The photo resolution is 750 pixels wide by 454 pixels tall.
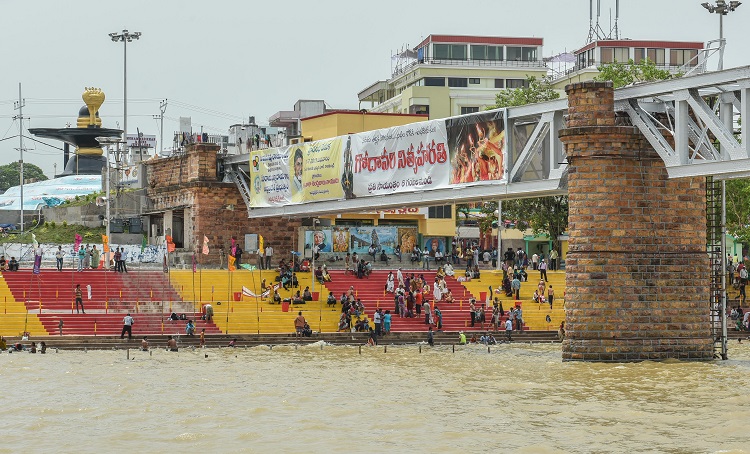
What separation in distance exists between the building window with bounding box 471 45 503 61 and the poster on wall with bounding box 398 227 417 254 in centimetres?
3941

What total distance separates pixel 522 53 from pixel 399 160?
190 feet

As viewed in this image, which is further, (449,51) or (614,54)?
(449,51)

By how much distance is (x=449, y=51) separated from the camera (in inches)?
4186

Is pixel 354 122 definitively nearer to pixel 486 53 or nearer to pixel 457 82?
pixel 457 82

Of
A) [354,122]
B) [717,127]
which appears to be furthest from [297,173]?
[717,127]

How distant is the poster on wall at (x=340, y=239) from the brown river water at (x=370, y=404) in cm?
2202

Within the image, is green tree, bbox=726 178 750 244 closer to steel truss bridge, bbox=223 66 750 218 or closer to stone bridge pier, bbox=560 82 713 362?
steel truss bridge, bbox=223 66 750 218

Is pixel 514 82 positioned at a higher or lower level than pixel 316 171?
higher

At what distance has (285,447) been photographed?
89.6 feet

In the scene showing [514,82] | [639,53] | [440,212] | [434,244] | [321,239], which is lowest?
[434,244]

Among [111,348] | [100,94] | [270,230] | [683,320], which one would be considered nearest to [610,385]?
[683,320]

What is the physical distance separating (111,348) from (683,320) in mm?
20822

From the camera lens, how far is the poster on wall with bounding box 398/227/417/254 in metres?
69.6

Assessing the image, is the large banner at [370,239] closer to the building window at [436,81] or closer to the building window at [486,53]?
the building window at [436,81]
